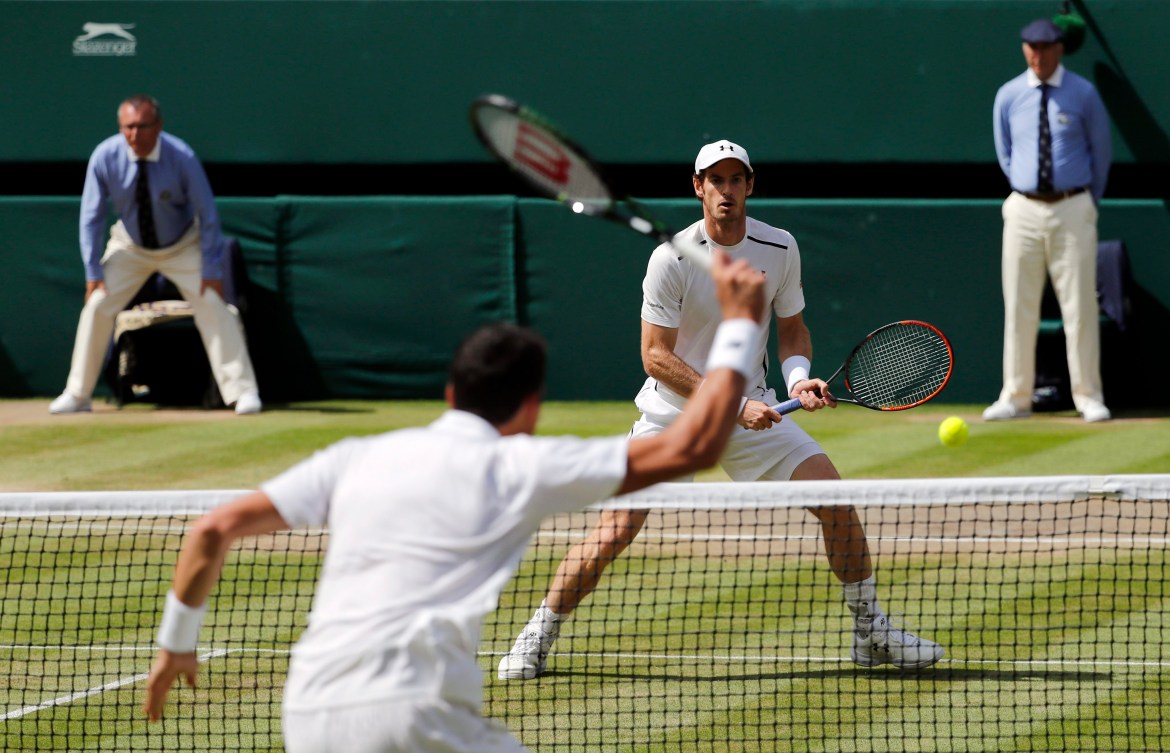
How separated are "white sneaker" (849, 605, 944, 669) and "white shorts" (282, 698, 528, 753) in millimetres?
3288

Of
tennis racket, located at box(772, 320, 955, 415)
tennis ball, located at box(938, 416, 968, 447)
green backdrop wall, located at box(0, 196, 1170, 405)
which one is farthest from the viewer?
green backdrop wall, located at box(0, 196, 1170, 405)

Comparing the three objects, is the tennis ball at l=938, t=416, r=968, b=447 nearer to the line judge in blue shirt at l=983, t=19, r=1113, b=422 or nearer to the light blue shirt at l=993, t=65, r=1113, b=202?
the line judge in blue shirt at l=983, t=19, r=1113, b=422

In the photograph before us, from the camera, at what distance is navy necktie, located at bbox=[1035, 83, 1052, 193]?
12547 millimetres

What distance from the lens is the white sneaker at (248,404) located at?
44.0 feet

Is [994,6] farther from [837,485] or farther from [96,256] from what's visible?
[837,485]

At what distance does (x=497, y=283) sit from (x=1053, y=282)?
4.34 meters

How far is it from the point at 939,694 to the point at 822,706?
1.52 ft

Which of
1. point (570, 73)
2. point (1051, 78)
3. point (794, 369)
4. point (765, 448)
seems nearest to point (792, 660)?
point (765, 448)

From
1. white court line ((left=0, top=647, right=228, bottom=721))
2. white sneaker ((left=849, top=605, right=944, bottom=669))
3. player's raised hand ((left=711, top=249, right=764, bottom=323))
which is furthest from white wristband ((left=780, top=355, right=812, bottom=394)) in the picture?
player's raised hand ((left=711, top=249, right=764, bottom=323))

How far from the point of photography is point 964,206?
13.7 meters

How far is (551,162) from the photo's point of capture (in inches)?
191

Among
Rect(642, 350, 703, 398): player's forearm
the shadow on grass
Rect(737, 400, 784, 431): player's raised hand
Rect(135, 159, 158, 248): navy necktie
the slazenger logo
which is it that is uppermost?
the slazenger logo

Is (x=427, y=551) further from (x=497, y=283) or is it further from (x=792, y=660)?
(x=497, y=283)

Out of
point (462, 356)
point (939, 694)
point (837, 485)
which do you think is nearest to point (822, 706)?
point (939, 694)
